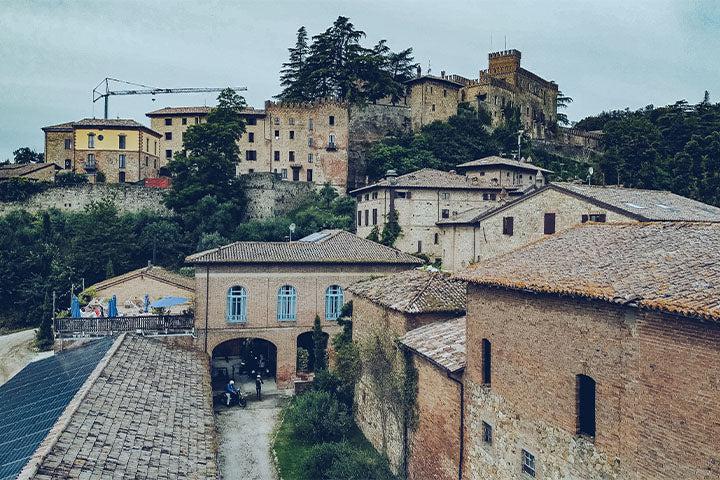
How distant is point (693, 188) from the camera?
144 ft

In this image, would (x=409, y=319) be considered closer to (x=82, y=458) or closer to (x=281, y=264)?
(x=82, y=458)

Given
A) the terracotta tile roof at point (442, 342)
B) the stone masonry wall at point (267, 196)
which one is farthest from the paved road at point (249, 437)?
the stone masonry wall at point (267, 196)

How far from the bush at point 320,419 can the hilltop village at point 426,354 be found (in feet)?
0.33

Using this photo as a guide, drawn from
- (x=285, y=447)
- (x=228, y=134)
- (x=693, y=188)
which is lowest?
(x=285, y=447)

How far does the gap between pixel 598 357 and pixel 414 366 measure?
25.7ft

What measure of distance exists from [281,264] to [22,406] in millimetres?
14330

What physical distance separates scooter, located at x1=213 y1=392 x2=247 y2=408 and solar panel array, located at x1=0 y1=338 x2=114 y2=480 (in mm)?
5393

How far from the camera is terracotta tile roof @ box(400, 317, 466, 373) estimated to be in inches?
621

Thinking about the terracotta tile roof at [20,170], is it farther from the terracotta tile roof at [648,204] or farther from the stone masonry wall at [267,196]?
the terracotta tile roof at [648,204]

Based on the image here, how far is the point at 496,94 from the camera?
75.1 metres

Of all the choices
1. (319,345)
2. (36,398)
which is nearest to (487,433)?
(36,398)

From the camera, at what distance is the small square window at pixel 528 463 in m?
12.4

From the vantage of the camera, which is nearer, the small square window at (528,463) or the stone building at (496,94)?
the small square window at (528,463)

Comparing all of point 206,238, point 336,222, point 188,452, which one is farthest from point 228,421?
point 336,222
